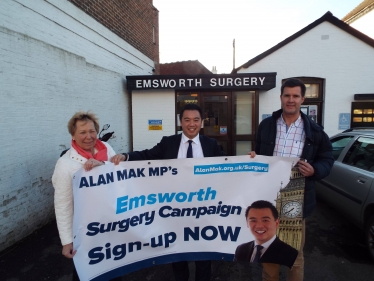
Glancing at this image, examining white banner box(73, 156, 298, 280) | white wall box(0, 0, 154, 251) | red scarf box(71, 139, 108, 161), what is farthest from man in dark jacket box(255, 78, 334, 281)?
white wall box(0, 0, 154, 251)

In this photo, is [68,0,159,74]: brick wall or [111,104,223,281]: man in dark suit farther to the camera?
[68,0,159,74]: brick wall

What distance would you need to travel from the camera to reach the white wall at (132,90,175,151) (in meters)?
8.13

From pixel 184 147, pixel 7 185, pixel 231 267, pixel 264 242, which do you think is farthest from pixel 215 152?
pixel 7 185

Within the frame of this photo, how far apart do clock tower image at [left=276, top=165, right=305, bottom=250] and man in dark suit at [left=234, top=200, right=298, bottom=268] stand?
0.15 ft

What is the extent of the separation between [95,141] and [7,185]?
7.65 feet

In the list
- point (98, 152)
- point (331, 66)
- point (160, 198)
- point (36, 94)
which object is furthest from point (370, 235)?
point (331, 66)

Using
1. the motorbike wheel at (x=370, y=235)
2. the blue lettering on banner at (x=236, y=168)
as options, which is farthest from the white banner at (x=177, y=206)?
the motorbike wheel at (x=370, y=235)

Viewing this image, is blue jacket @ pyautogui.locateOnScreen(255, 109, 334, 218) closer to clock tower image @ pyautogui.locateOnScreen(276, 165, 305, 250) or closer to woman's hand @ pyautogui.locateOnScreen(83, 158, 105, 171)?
clock tower image @ pyautogui.locateOnScreen(276, 165, 305, 250)

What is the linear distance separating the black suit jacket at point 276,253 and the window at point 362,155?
6.55 feet

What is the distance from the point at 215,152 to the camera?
2.51m

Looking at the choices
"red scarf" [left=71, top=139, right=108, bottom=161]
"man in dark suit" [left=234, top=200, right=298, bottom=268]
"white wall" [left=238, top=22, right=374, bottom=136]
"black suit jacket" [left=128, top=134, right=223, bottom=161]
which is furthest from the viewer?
"white wall" [left=238, top=22, right=374, bottom=136]

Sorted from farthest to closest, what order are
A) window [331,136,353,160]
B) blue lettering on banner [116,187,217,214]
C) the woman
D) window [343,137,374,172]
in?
window [331,136,353,160]
window [343,137,374,172]
blue lettering on banner [116,187,217,214]
the woman

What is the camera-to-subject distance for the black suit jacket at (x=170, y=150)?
2.43 meters

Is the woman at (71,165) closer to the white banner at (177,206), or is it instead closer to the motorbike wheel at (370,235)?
the white banner at (177,206)
